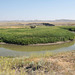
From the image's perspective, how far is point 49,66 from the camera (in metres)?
8.54

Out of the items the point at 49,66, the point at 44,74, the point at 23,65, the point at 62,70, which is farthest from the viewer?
the point at 23,65

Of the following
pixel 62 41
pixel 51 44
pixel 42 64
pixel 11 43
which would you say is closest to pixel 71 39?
pixel 62 41

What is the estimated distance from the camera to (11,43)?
81.2ft

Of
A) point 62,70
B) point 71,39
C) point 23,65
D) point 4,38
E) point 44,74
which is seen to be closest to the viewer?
point 44,74

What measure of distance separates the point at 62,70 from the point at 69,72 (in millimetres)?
555

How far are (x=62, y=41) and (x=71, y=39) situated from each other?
353cm

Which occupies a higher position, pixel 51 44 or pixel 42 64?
pixel 42 64

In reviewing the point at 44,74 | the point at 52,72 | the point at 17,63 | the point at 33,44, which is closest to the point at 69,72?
the point at 52,72

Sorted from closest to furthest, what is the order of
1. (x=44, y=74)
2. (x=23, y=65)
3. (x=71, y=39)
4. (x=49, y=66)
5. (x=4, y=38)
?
1. (x=44, y=74)
2. (x=49, y=66)
3. (x=23, y=65)
4. (x=4, y=38)
5. (x=71, y=39)

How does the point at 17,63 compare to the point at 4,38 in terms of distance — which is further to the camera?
the point at 4,38

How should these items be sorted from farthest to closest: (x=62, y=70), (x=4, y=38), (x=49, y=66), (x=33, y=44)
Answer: (x=4, y=38), (x=33, y=44), (x=49, y=66), (x=62, y=70)

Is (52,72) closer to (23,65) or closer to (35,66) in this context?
(35,66)

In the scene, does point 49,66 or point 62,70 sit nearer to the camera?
point 62,70

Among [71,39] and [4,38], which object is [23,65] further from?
[71,39]
